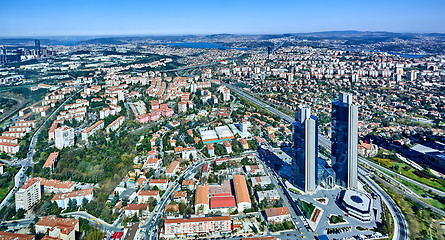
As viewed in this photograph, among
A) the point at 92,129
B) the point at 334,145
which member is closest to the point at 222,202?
the point at 334,145

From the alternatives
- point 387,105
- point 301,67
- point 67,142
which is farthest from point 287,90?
point 67,142

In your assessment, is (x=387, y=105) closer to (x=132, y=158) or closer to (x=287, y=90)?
(x=287, y=90)

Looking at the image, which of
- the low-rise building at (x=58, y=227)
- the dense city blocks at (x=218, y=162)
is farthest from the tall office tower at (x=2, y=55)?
the low-rise building at (x=58, y=227)

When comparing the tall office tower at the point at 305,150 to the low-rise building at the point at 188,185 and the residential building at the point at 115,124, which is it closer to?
the low-rise building at the point at 188,185

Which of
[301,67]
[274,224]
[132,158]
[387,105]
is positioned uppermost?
[301,67]

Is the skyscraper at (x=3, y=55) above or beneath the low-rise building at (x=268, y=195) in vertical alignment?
above

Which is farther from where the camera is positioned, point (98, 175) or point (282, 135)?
point (282, 135)

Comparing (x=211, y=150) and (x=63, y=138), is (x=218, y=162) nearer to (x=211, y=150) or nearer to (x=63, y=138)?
(x=211, y=150)
